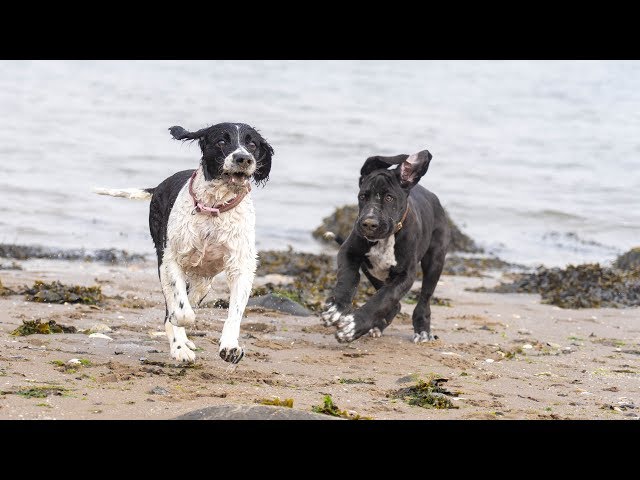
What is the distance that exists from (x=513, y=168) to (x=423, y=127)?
13.7 feet

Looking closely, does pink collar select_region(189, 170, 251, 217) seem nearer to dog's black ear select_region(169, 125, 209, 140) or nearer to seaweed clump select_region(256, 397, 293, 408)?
dog's black ear select_region(169, 125, 209, 140)

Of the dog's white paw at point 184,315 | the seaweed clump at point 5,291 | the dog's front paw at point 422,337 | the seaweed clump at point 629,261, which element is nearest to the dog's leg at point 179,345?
the dog's white paw at point 184,315

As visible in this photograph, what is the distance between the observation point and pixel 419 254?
842 centimetres

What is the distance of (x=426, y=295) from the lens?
877 centimetres

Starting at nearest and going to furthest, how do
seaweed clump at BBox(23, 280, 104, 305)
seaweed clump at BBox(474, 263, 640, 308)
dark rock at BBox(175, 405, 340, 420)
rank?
dark rock at BBox(175, 405, 340, 420) → seaweed clump at BBox(23, 280, 104, 305) → seaweed clump at BBox(474, 263, 640, 308)

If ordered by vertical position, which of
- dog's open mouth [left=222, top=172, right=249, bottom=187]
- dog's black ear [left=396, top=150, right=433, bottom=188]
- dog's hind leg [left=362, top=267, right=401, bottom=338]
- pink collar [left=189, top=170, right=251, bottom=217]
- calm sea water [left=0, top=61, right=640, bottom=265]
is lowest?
dog's hind leg [left=362, top=267, right=401, bottom=338]

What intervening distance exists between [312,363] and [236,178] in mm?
1563

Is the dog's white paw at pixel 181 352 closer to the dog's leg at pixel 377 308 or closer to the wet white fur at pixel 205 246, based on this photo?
the wet white fur at pixel 205 246

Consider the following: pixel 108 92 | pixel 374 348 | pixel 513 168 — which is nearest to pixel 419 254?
pixel 374 348

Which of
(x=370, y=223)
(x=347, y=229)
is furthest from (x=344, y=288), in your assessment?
(x=347, y=229)

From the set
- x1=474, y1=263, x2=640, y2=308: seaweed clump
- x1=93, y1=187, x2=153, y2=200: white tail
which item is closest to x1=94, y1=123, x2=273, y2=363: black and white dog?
x1=93, y1=187, x2=153, y2=200: white tail

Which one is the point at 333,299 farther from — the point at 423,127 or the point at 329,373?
the point at 423,127

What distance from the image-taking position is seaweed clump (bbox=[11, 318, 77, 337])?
7.27 metres

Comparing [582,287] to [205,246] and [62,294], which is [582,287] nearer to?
[62,294]
